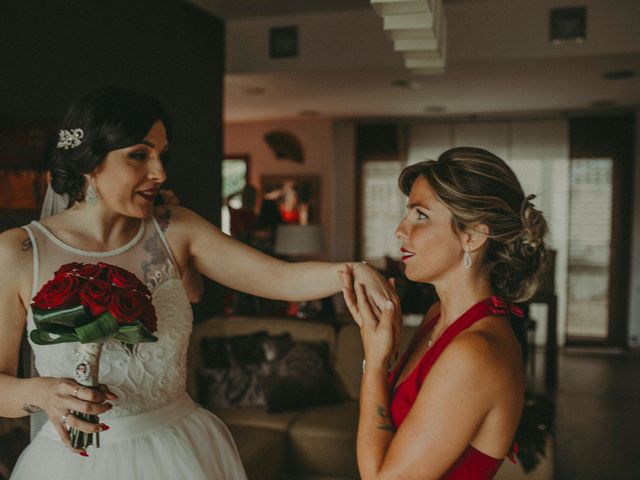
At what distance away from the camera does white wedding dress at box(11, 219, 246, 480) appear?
1402mm

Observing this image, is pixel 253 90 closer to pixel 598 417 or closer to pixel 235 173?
pixel 235 173

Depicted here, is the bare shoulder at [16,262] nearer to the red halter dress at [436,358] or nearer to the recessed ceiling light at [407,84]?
the red halter dress at [436,358]

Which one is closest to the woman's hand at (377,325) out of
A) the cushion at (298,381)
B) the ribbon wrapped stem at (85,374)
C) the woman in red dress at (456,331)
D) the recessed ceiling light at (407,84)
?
the woman in red dress at (456,331)

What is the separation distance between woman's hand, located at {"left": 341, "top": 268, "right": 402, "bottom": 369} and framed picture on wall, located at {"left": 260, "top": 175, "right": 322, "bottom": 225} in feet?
22.8

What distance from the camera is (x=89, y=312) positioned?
1.14 meters

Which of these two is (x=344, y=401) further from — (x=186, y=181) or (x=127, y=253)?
(x=127, y=253)

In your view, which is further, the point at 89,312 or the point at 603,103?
the point at 603,103

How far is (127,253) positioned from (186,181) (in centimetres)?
258

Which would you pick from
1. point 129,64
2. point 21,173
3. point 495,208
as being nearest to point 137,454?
point 495,208

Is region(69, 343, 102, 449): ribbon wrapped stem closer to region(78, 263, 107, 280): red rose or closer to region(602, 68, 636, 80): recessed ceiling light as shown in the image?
region(78, 263, 107, 280): red rose

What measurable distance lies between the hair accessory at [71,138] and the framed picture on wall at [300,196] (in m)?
6.92

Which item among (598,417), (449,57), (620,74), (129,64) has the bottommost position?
(598,417)

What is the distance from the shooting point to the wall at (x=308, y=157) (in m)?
8.38

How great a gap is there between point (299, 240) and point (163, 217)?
3766 mm
